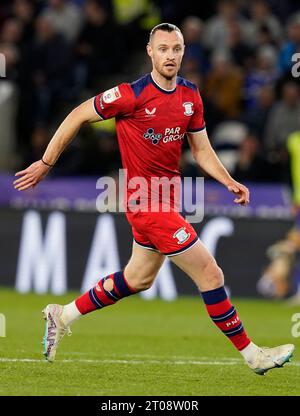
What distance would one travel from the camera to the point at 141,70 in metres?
19.7

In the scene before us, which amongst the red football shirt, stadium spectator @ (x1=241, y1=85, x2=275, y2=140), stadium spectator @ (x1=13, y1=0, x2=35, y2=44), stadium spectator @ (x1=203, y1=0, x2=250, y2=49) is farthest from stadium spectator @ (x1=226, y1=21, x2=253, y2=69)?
the red football shirt

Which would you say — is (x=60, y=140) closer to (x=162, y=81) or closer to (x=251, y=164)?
(x=162, y=81)

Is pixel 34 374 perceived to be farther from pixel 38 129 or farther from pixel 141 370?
pixel 38 129

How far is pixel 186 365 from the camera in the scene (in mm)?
9484

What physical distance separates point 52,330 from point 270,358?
1.73 metres

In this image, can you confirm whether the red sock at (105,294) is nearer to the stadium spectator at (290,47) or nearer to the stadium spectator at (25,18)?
the stadium spectator at (290,47)

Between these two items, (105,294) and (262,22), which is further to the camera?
(262,22)

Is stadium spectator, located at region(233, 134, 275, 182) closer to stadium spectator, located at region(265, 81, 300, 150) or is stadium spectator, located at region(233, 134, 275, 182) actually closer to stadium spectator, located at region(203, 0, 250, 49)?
stadium spectator, located at region(265, 81, 300, 150)

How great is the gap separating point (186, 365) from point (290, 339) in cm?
264

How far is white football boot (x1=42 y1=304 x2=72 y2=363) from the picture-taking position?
360 inches

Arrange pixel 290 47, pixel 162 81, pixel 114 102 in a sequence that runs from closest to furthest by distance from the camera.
Answer: pixel 114 102 → pixel 162 81 → pixel 290 47

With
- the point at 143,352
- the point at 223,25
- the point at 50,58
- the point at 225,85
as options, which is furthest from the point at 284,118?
the point at 143,352

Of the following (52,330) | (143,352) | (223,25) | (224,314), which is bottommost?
(143,352)

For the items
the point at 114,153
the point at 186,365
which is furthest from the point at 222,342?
the point at 114,153
